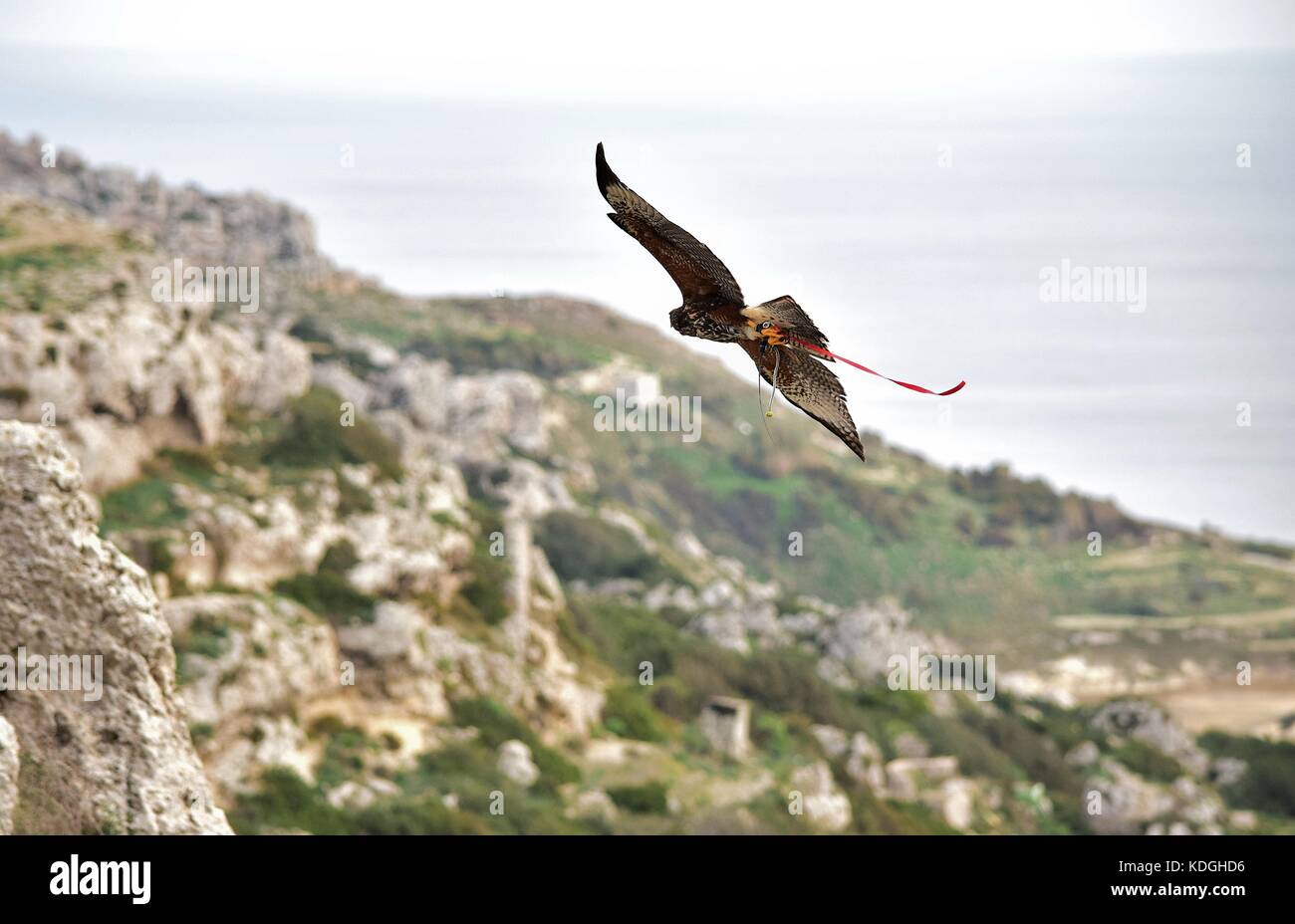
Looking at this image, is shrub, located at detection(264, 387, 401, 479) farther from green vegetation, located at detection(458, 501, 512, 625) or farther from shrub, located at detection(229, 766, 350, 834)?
shrub, located at detection(229, 766, 350, 834)

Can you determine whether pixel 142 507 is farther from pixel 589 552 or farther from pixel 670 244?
pixel 589 552

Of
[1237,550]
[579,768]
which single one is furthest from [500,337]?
[579,768]

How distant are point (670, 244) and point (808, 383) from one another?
3.74 ft

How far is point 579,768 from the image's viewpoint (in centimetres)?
4500

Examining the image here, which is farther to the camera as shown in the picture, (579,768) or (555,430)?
(555,430)

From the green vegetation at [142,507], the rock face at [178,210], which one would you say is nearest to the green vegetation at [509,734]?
the green vegetation at [142,507]

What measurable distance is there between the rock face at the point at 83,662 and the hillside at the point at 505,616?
262 millimetres

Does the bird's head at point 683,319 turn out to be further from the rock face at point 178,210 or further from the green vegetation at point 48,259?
the rock face at point 178,210

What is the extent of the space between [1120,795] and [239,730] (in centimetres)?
4558

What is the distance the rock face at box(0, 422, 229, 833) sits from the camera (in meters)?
9.49

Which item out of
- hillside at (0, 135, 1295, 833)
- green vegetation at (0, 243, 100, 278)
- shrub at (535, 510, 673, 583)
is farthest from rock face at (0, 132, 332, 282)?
green vegetation at (0, 243, 100, 278)

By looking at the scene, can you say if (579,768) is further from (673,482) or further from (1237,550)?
(1237,550)

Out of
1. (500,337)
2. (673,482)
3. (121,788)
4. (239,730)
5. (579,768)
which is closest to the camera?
(121,788)
